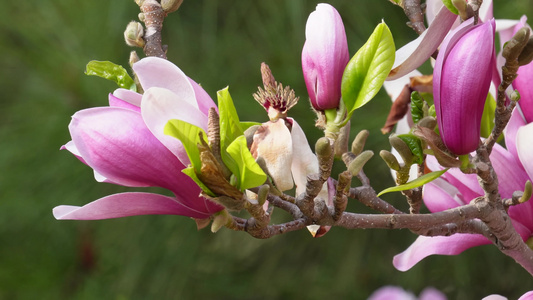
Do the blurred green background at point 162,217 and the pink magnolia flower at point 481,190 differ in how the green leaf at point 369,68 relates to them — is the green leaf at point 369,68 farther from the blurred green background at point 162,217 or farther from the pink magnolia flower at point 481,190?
the blurred green background at point 162,217

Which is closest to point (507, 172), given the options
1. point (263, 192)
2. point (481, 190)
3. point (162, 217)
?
point (481, 190)

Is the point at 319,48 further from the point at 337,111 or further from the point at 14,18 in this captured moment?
the point at 14,18

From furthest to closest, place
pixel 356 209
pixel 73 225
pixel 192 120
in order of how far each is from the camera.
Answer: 1. pixel 73 225
2. pixel 356 209
3. pixel 192 120

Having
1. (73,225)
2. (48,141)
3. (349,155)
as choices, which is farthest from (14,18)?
(349,155)

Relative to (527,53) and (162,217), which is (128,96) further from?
(162,217)

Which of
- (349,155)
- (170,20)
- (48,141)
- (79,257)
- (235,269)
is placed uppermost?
(349,155)

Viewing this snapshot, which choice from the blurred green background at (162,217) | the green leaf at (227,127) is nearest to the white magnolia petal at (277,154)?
the green leaf at (227,127)

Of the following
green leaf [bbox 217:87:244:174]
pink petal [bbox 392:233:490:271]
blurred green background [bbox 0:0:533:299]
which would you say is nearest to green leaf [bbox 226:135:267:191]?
green leaf [bbox 217:87:244:174]
